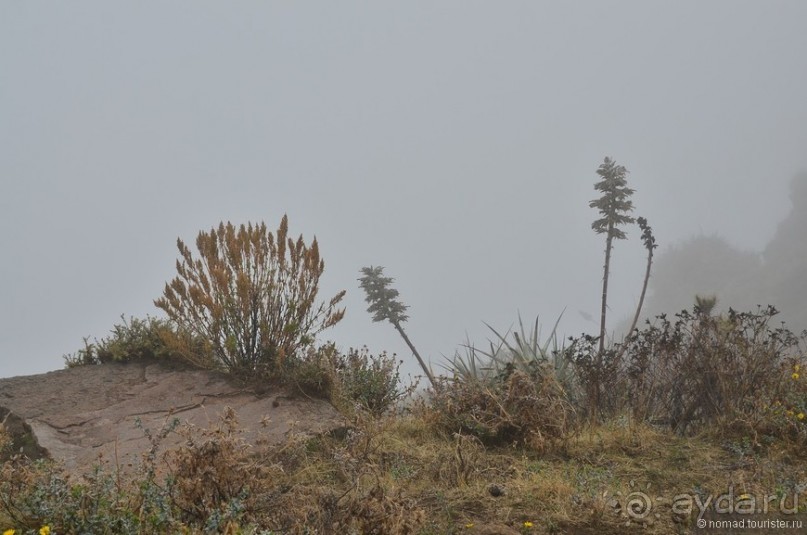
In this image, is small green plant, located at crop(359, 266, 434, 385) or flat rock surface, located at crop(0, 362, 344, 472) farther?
small green plant, located at crop(359, 266, 434, 385)

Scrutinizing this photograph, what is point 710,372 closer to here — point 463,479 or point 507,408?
point 507,408

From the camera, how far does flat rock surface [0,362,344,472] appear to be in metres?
6.55

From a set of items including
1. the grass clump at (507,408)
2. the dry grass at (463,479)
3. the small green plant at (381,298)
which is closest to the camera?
the dry grass at (463,479)

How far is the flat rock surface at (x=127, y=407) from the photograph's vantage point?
21.5 ft

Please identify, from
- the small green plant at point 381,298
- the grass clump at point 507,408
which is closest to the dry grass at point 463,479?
the grass clump at point 507,408

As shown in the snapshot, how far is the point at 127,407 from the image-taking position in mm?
7578

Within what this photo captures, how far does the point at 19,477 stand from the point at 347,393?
14.1ft

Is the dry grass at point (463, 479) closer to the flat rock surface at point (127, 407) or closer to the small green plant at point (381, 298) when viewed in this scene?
the flat rock surface at point (127, 407)

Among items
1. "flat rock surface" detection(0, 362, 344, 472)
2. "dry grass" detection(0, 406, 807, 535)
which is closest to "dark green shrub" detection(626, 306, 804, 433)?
"dry grass" detection(0, 406, 807, 535)

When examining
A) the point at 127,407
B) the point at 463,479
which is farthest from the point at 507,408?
the point at 127,407

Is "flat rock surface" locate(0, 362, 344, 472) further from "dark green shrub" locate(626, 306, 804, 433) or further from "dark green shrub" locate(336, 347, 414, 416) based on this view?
"dark green shrub" locate(626, 306, 804, 433)

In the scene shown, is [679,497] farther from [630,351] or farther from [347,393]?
[347,393]

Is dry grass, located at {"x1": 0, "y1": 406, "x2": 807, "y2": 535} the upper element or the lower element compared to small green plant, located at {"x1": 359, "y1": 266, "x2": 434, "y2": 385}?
lower

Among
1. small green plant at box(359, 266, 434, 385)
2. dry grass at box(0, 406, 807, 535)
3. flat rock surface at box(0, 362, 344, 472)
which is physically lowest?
dry grass at box(0, 406, 807, 535)
